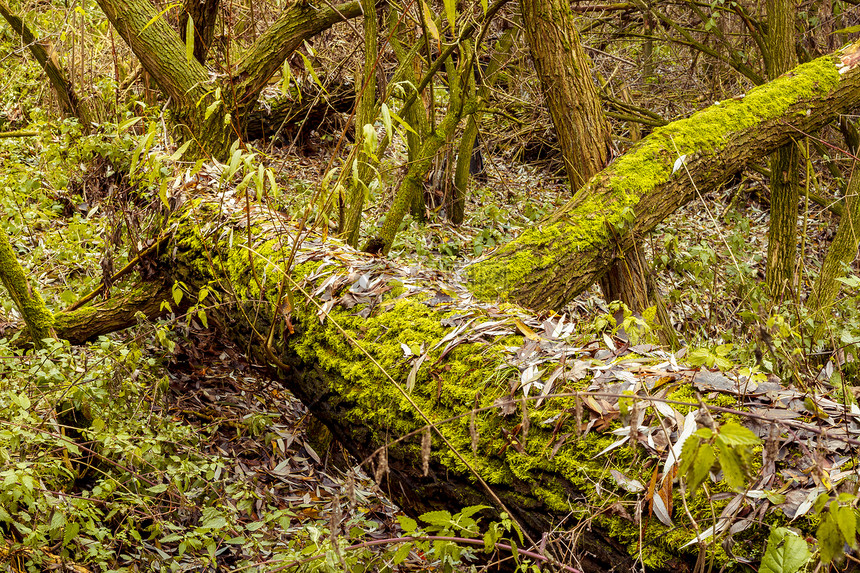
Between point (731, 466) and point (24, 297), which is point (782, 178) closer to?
point (731, 466)

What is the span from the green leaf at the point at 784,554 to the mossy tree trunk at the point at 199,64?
138 inches

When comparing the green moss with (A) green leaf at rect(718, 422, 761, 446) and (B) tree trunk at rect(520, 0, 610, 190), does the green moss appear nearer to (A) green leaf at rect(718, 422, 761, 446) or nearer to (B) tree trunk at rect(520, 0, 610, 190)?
(B) tree trunk at rect(520, 0, 610, 190)

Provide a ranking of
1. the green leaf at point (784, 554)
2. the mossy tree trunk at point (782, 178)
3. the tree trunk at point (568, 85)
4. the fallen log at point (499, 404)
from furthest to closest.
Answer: the mossy tree trunk at point (782, 178) → the tree trunk at point (568, 85) → the fallen log at point (499, 404) → the green leaf at point (784, 554)

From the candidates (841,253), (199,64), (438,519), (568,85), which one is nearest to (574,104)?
(568,85)

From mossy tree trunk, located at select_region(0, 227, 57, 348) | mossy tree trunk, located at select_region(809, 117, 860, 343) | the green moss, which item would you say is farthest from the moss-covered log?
mossy tree trunk, located at select_region(0, 227, 57, 348)

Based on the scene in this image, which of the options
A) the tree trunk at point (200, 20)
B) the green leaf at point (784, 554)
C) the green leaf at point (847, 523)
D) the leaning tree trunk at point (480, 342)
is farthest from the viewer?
the tree trunk at point (200, 20)

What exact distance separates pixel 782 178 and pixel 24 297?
5.09m

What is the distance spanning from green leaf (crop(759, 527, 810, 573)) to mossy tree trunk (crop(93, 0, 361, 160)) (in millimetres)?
3506

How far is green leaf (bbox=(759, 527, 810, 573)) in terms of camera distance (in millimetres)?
1267

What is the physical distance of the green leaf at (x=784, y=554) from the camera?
1.27 m

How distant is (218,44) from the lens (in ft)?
19.6

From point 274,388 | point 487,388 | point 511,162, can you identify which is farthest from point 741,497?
point 511,162

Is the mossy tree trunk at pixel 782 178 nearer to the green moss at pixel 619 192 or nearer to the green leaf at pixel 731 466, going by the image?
the green moss at pixel 619 192

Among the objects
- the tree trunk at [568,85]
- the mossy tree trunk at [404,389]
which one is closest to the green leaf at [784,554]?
the mossy tree trunk at [404,389]
